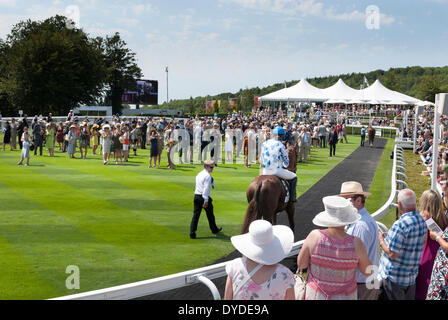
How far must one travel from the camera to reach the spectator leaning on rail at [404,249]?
481 centimetres

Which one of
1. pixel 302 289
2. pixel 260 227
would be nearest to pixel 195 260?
pixel 302 289

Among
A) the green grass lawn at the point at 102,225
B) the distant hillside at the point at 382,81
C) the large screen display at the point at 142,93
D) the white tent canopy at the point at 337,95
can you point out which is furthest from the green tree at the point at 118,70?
the green grass lawn at the point at 102,225

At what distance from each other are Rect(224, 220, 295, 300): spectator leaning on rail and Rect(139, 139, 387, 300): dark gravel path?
326cm

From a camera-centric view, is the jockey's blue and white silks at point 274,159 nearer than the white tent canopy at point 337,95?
Yes

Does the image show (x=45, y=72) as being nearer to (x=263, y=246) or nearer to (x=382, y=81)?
(x=263, y=246)

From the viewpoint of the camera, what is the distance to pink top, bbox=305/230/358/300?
159 inches

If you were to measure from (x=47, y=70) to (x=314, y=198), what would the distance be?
4369 cm

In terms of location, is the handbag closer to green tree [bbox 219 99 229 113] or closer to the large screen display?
the large screen display

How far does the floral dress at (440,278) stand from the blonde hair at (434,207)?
1.46 ft

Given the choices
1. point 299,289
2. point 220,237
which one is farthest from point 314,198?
point 299,289

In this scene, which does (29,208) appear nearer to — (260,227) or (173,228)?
(173,228)

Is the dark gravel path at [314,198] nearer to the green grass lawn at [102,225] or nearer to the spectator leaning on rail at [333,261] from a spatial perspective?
the green grass lawn at [102,225]
